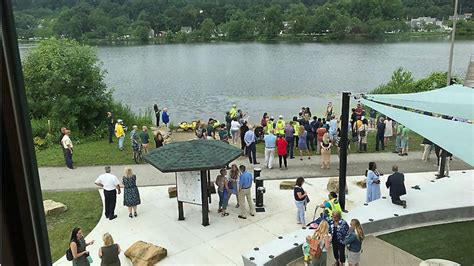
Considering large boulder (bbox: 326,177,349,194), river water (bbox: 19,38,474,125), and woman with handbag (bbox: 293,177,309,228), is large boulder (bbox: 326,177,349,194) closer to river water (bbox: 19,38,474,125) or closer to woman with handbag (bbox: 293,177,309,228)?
woman with handbag (bbox: 293,177,309,228)

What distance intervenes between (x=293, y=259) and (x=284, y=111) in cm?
2356

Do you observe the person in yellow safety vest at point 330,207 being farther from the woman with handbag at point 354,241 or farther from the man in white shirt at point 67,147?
the man in white shirt at point 67,147

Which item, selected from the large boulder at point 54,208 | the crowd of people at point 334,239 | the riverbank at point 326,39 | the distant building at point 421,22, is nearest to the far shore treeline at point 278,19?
the riverbank at point 326,39

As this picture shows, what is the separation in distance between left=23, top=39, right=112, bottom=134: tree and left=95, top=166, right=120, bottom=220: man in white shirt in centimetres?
1086

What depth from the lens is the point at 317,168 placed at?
14953mm

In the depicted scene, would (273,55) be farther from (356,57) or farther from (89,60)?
(89,60)

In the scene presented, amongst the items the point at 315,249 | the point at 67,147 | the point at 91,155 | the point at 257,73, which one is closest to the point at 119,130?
the point at 91,155

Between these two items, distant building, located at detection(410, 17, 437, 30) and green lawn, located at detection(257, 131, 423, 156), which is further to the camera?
distant building, located at detection(410, 17, 437, 30)

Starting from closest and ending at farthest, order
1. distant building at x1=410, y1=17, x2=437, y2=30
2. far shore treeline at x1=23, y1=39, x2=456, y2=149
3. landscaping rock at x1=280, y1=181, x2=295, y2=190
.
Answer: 1. landscaping rock at x1=280, y1=181, x2=295, y2=190
2. far shore treeline at x1=23, y1=39, x2=456, y2=149
3. distant building at x1=410, y1=17, x2=437, y2=30

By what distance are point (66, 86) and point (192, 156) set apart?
13029mm

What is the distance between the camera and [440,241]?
9.73 meters

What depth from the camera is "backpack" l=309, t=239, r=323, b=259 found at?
25.5 feet

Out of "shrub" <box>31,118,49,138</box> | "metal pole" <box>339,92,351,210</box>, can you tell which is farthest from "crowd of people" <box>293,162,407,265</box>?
"shrub" <box>31,118,49,138</box>

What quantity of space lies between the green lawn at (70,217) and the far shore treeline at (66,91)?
7.78 metres
